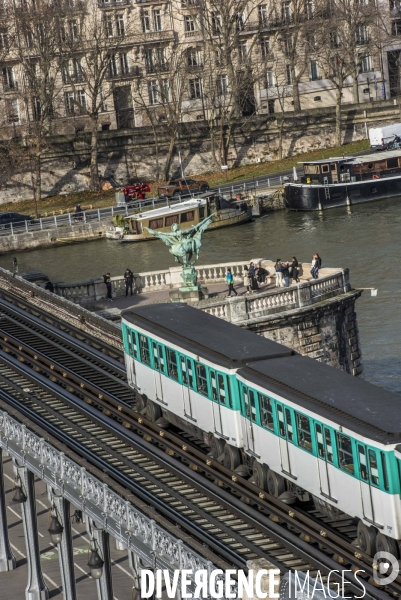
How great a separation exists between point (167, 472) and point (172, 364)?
280 cm

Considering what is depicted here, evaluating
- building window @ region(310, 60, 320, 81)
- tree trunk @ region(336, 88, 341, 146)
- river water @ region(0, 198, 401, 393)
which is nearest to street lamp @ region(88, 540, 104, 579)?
river water @ region(0, 198, 401, 393)

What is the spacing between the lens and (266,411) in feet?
86.0

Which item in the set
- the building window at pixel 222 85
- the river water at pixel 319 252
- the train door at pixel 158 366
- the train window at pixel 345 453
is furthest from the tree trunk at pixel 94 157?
the train window at pixel 345 453

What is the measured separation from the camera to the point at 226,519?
26.1 m

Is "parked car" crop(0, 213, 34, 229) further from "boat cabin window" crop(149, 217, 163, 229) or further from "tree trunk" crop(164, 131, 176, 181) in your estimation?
"tree trunk" crop(164, 131, 176, 181)

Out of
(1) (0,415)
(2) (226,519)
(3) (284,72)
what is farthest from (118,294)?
(3) (284,72)

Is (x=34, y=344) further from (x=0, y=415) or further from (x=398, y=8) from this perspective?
(x=398, y=8)

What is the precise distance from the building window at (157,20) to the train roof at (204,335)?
226ft

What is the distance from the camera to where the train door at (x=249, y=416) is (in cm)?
2681

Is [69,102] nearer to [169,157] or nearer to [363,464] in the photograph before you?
[169,157]

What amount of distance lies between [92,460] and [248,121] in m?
69.2

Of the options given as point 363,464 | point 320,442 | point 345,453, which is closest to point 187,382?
point 320,442

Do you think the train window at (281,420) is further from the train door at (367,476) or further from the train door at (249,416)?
the train door at (367,476)

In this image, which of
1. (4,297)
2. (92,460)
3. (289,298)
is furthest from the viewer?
(4,297)
